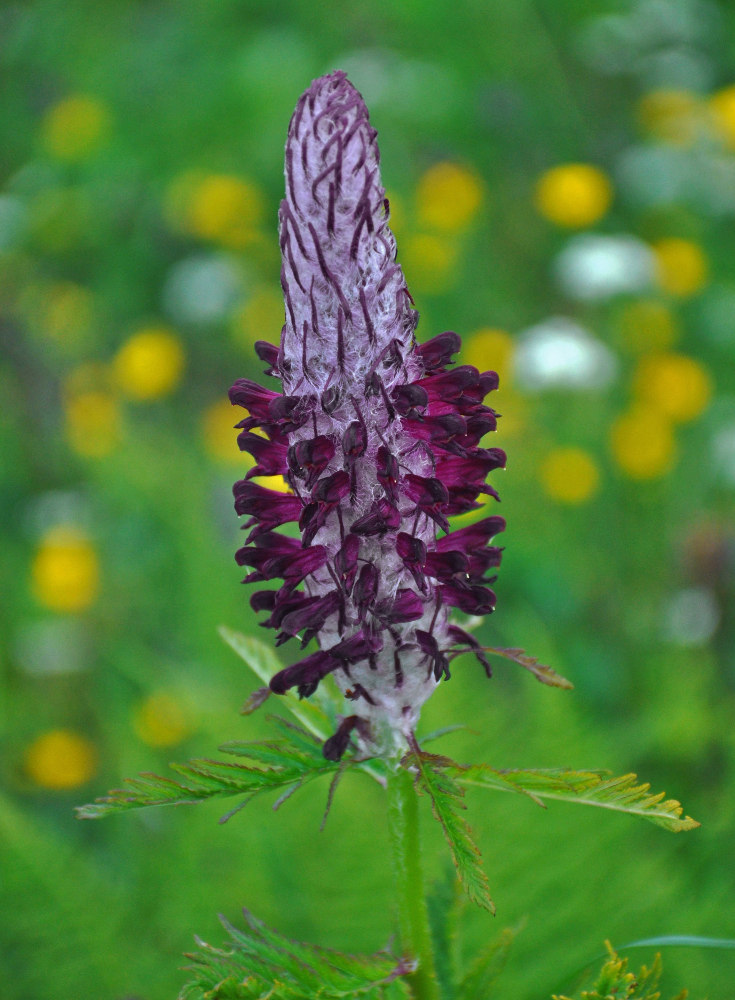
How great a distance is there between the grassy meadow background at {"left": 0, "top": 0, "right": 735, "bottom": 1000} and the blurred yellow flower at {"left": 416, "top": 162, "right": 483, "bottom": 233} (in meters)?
0.02

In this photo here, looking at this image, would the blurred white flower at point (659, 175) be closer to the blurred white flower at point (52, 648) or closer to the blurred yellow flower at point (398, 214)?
the blurred yellow flower at point (398, 214)

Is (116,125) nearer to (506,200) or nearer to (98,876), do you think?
(506,200)

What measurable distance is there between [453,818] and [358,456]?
1.40ft

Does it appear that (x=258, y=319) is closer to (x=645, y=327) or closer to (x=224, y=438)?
(x=224, y=438)

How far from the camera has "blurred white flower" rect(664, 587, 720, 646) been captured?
3.06 metres

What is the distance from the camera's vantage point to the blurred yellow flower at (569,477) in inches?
143

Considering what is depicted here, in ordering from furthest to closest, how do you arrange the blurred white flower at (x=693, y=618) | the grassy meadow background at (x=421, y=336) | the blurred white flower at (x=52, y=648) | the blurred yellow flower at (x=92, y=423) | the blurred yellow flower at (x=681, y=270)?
the blurred yellow flower at (x=681, y=270)
the blurred yellow flower at (x=92, y=423)
the blurred white flower at (x=52, y=648)
the blurred white flower at (x=693, y=618)
the grassy meadow background at (x=421, y=336)

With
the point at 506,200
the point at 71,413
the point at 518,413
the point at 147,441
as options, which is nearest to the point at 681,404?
the point at 518,413

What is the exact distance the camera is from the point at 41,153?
518 centimetres

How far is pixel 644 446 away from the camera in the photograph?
373cm

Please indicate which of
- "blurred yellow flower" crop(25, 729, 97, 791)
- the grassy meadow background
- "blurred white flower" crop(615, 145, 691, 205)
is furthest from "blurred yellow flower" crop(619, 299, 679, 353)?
"blurred yellow flower" crop(25, 729, 97, 791)

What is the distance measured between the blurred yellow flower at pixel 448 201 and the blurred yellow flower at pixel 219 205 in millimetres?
936

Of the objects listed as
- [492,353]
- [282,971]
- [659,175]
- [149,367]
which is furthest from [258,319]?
[282,971]

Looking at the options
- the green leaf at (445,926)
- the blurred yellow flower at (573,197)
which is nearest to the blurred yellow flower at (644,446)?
the blurred yellow flower at (573,197)
